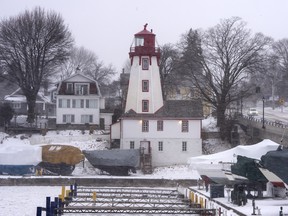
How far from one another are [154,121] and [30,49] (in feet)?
62.4

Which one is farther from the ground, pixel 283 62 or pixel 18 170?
pixel 283 62

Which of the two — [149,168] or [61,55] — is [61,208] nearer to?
[149,168]

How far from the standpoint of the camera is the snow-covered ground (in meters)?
26.4

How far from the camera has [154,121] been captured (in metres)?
50.8

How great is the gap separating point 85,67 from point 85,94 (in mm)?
42414

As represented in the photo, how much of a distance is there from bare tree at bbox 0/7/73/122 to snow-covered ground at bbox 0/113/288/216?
8591mm

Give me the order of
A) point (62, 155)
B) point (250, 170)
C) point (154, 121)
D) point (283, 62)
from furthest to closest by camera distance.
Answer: point (283, 62), point (154, 121), point (62, 155), point (250, 170)

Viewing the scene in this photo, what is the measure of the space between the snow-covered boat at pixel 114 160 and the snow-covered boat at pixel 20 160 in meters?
3.92

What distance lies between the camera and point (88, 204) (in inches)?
1155

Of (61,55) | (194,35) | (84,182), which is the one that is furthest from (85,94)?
(84,182)

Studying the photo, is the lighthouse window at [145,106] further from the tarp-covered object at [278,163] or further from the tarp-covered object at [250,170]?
the tarp-covered object at [278,163]

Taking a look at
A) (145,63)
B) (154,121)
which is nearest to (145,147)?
(154,121)

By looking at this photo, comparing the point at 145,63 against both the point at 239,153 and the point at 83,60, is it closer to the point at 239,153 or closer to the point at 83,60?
the point at 239,153

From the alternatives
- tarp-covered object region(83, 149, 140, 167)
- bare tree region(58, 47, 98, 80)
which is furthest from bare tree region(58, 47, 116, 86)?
tarp-covered object region(83, 149, 140, 167)
